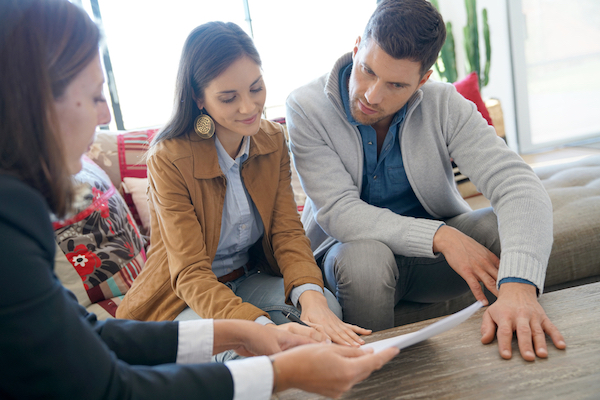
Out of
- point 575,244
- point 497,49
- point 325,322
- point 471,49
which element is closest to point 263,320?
point 325,322

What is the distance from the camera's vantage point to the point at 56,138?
51 centimetres

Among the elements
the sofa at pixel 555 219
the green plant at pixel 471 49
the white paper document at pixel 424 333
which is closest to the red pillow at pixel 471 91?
the sofa at pixel 555 219

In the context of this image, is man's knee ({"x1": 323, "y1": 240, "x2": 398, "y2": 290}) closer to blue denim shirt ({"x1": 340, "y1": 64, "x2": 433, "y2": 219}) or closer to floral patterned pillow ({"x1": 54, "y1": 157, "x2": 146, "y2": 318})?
blue denim shirt ({"x1": 340, "y1": 64, "x2": 433, "y2": 219})

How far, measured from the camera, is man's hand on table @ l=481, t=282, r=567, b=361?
2.51 feet

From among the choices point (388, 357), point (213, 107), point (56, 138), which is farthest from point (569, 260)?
point (56, 138)

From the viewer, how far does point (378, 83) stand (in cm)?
123

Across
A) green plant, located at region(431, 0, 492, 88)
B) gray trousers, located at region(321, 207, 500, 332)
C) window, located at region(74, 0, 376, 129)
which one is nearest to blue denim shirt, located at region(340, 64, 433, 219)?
gray trousers, located at region(321, 207, 500, 332)

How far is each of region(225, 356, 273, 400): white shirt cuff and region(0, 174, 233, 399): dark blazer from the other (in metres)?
0.04

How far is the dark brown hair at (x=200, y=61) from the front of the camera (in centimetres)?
108

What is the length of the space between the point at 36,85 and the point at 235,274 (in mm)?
852

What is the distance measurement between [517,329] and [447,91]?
30.5 inches

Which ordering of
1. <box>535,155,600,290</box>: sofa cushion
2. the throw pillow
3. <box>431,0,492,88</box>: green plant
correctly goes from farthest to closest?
1. <box>431,0,492,88</box>: green plant
2. the throw pillow
3. <box>535,155,600,290</box>: sofa cushion

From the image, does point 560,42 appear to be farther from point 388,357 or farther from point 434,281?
point 388,357

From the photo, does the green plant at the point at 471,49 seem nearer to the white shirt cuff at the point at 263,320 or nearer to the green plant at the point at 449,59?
the green plant at the point at 449,59
